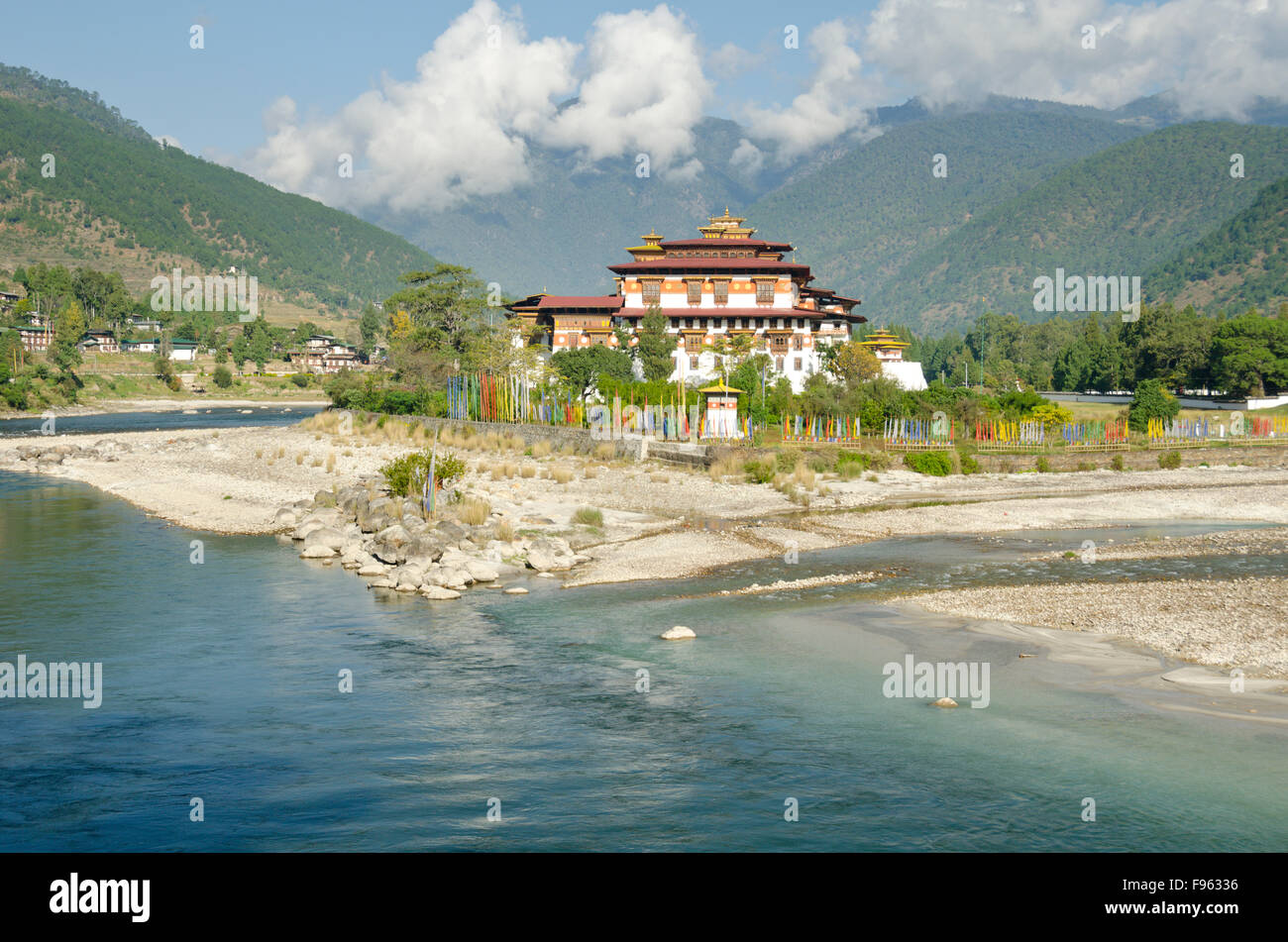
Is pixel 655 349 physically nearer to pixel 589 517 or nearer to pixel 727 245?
pixel 727 245

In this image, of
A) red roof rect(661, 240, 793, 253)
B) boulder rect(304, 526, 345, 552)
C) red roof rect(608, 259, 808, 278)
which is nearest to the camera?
boulder rect(304, 526, 345, 552)

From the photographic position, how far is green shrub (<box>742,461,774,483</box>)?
50125 millimetres

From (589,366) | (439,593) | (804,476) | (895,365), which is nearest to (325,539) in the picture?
(439,593)

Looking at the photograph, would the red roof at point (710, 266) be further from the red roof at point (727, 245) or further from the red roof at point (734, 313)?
the red roof at point (734, 313)

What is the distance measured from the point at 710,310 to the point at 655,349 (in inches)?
405

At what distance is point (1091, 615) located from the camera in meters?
24.3

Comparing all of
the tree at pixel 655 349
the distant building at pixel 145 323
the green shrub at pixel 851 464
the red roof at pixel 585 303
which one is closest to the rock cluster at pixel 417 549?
the green shrub at pixel 851 464

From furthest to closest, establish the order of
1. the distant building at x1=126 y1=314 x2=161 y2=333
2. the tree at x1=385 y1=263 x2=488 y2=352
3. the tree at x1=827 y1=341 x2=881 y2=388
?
1. the distant building at x1=126 y1=314 x2=161 y2=333
2. the tree at x1=385 y1=263 x2=488 y2=352
3. the tree at x1=827 y1=341 x2=881 y2=388

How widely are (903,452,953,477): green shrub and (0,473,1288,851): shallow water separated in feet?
97.7

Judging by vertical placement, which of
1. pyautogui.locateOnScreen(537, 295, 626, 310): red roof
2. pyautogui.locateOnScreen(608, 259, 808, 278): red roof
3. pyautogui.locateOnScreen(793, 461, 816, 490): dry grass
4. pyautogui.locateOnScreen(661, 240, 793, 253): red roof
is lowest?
pyautogui.locateOnScreen(793, 461, 816, 490): dry grass

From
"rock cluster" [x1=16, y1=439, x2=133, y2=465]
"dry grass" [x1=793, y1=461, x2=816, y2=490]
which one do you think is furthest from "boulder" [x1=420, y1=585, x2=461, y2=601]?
"rock cluster" [x1=16, y1=439, x2=133, y2=465]

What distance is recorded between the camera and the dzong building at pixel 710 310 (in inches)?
3514

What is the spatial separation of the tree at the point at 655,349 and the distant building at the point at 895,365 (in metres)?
16.8

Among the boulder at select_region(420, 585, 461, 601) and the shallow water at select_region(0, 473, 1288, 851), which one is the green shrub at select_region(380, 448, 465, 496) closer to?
the boulder at select_region(420, 585, 461, 601)
